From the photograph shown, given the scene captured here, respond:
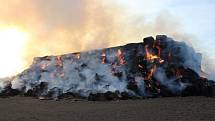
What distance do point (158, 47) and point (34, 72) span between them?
6.80m

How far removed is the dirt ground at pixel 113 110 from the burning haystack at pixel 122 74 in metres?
1.01

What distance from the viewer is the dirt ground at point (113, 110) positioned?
1591cm

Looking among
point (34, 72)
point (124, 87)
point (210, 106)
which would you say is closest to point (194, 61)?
point (124, 87)

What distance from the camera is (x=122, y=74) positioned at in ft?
74.2

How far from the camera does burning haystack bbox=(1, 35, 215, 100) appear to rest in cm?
2148

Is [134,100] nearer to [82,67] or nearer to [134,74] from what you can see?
[134,74]

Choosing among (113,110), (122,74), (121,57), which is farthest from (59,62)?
(113,110)

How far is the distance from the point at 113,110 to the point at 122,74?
193 inches

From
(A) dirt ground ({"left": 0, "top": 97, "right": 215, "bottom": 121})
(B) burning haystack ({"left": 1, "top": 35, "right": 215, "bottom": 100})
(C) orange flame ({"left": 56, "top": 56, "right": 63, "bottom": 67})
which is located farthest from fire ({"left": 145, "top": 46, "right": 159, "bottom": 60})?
(C) orange flame ({"left": 56, "top": 56, "right": 63, "bottom": 67})

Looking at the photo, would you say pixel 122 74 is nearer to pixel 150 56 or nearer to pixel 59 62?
pixel 150 56

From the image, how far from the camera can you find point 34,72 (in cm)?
2500

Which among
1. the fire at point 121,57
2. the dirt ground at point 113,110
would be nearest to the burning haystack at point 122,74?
the fire at point 121,57

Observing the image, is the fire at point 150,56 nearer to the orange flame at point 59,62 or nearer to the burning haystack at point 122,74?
the burning haystack at point 122,74

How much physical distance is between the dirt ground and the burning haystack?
1.01 meters
